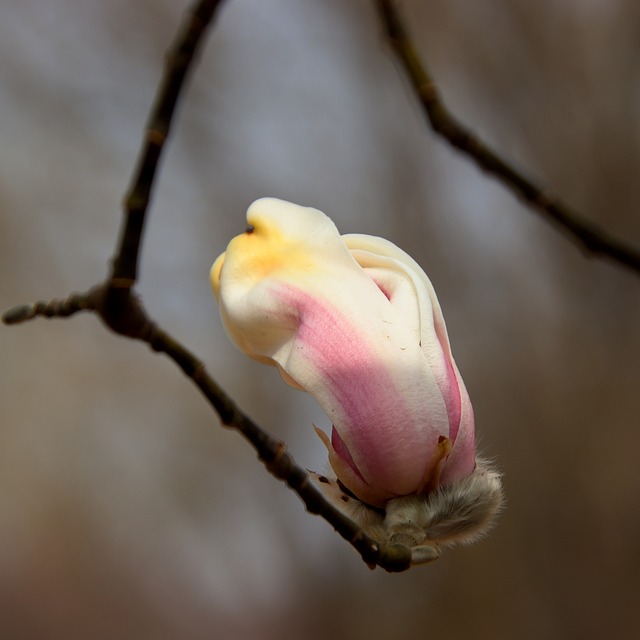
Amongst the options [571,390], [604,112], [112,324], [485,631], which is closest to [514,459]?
[571,390]

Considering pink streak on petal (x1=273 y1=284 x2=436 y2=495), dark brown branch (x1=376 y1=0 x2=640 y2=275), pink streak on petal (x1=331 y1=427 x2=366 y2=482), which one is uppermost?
dark brown branch (x1=376 y1=0 x2=640 y2=275)

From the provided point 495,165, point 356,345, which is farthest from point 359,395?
point 495,165

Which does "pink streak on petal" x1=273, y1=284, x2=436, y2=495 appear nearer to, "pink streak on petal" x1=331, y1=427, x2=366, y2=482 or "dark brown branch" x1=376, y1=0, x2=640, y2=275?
"pink streak on petal" x1=331, y1=427, x2=366, y2=482

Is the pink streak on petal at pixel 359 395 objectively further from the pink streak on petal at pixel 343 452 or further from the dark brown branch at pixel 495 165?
the dark brown branch at pixel 495 165

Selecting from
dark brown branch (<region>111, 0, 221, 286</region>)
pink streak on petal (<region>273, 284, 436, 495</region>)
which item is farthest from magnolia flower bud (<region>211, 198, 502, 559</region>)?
dark brown branch (<region>111, 0, 221, 286</region>)

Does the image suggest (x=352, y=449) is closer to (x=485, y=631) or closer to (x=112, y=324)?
(x=112, y=324)

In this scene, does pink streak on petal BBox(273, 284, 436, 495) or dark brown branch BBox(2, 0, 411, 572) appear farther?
pink streak on petal BBox(273, 284, 436, 495)

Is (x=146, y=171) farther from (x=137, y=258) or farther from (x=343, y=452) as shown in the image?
(x=343, y=452)

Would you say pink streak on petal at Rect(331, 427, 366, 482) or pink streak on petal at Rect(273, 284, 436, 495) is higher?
pink streak on petal at Rect(273, 284, 436, 495)

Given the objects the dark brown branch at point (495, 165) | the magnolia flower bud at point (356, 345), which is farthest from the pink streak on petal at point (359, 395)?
the dark brown branch at point (495, 165)
